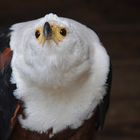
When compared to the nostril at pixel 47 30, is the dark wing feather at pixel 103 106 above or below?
below

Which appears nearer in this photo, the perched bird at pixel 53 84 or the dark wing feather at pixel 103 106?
the perched bird at pixel 53 84

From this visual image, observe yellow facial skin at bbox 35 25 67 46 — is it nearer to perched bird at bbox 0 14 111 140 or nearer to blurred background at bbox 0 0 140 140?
perched bird at bbox 0 14 111 140

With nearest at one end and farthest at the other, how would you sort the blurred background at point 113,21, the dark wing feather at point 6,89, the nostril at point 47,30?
1. the nostril at point 47,30
2. the dark wing feather at point 6,89
3. the blurred background at point 113,21

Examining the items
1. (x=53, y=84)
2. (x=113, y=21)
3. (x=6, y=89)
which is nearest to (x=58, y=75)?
(x=53, y=84)

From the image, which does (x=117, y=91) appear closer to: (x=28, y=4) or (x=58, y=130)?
(x=28, y=4)

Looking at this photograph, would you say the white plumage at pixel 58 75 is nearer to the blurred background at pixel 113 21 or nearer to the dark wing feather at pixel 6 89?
the dark wing feather at pixel 6 89

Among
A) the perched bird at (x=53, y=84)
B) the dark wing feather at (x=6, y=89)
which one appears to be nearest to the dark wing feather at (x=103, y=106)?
the perched bird at (x=53, y=84)

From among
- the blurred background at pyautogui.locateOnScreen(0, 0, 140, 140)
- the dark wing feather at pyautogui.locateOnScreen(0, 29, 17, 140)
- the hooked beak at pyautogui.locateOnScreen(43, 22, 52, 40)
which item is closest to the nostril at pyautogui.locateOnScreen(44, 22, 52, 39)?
the hooked beak at pyautogui.locateOnScreen(43, 22, 52, 40)
